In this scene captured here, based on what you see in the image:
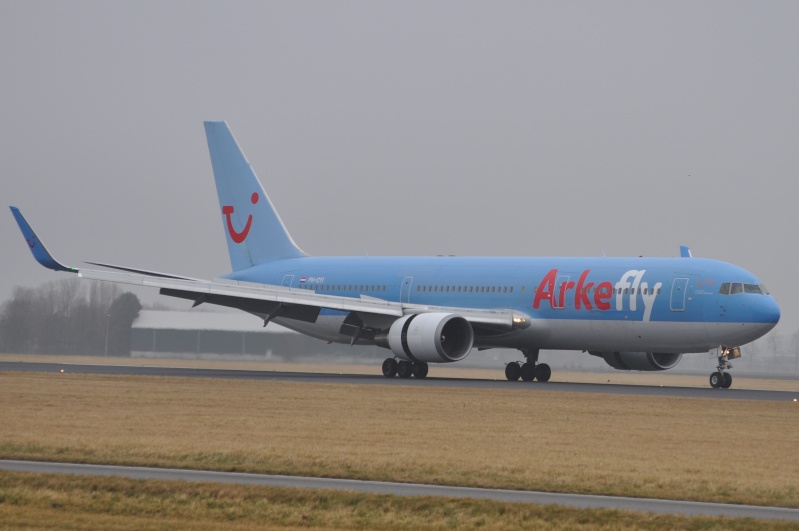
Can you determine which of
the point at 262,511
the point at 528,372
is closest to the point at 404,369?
the point at 528,372

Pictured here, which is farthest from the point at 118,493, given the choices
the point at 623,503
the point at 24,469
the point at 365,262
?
the point at 365,262

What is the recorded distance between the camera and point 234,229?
60656mm

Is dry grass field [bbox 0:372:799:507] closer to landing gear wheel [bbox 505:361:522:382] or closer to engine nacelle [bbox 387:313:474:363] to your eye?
engine nacelle [bbox 387:313:474:363]

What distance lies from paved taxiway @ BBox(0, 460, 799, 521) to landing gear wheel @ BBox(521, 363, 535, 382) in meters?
30.6

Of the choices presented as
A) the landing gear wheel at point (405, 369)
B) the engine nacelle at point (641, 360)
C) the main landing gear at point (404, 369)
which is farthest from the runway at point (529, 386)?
the engine nacelle at point (641, 360)

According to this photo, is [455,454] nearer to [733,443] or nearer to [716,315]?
[733,443]

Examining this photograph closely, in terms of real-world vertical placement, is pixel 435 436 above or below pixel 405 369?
below

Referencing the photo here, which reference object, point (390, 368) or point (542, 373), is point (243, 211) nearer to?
point (390, 368)

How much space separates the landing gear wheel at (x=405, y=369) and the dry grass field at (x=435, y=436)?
931cm

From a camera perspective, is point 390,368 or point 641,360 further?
point 390,368

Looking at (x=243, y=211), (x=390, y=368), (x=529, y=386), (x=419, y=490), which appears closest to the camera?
(x=419, y=490)

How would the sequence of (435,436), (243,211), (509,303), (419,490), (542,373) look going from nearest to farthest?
(419,490), (435,436), (509,303), (542,373), (243,211)

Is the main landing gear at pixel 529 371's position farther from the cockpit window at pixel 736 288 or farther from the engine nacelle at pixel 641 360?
the cockpit window at pixel 736 288

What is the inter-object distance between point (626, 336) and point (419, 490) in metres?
27.8
